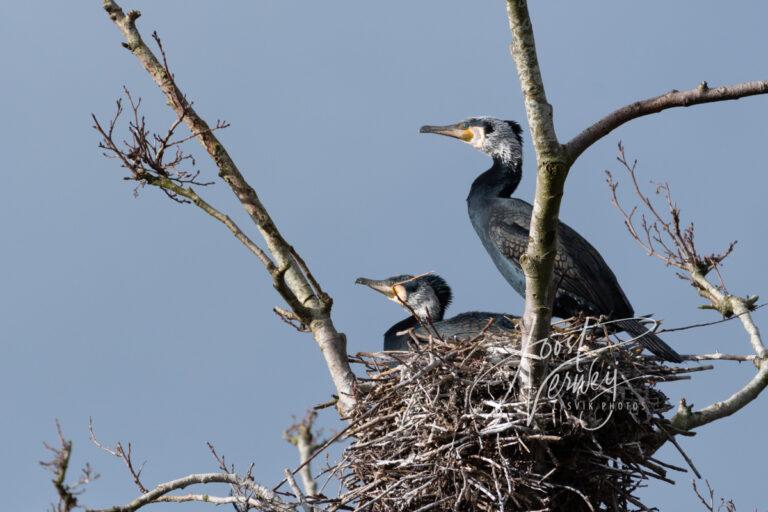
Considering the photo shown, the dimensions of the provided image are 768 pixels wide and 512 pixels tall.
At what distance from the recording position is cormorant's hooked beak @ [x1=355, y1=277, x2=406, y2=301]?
7492 mm

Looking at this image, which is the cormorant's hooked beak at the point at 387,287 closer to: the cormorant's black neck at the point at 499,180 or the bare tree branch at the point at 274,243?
the cormorant's black neck at the point at 499,180

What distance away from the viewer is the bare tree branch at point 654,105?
430 cm

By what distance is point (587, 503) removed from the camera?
4992 mm

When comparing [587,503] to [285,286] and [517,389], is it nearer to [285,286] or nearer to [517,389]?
[517,389]

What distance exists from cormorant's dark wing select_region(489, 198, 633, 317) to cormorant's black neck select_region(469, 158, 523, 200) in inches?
18.2

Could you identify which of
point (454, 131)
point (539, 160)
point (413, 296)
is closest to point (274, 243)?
point (413, 296)

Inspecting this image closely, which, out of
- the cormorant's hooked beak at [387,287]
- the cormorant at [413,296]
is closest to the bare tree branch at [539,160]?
the cormorant at [413,296]

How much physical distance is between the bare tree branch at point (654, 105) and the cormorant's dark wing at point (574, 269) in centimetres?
230

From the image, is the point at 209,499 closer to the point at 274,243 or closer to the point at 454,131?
the point at 274,243

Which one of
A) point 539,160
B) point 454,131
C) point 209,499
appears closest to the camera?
point 539,160

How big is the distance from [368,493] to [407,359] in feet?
2.27

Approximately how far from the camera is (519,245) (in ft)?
22.9

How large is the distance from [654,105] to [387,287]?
3.52 meters

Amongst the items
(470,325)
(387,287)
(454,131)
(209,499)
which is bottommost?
(209,499)
